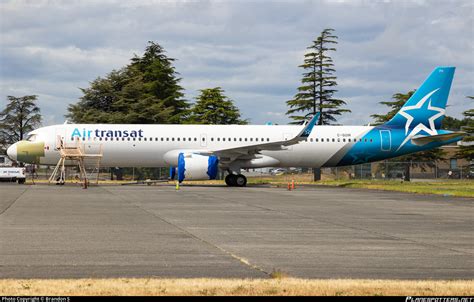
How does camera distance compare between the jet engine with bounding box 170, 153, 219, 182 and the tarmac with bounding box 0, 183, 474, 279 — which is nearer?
the tarmac with bounding box 0, 183, 474, 279

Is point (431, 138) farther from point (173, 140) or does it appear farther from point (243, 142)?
point (173, 140)

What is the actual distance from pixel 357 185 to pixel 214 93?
3424 centimetres

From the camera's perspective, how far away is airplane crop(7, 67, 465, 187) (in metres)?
36.9

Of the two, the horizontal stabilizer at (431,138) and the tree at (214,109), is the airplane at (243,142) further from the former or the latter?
the tree at (214,109)

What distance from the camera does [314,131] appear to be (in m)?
40.4

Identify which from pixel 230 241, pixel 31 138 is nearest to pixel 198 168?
pixel 31 138

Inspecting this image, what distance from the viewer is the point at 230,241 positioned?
13391 mm

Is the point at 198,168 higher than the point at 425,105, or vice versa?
the point at 425,105

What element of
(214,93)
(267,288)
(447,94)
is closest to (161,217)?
(267,288)

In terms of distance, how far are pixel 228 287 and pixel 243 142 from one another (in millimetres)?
30671

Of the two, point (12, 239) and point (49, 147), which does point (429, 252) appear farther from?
point (49, 147)

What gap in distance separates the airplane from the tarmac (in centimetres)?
1382

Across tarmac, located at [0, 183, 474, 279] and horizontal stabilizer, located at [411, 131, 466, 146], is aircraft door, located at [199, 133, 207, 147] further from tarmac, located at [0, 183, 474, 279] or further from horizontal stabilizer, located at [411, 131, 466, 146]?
tarmac, located at [0, 183, 474, 279]

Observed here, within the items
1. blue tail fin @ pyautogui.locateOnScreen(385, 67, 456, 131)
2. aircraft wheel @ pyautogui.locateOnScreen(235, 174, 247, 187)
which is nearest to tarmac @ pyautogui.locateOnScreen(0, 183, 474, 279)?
aircraft wheel @ pyautogui.locateOnScreen(235, 174, 247, 187)
